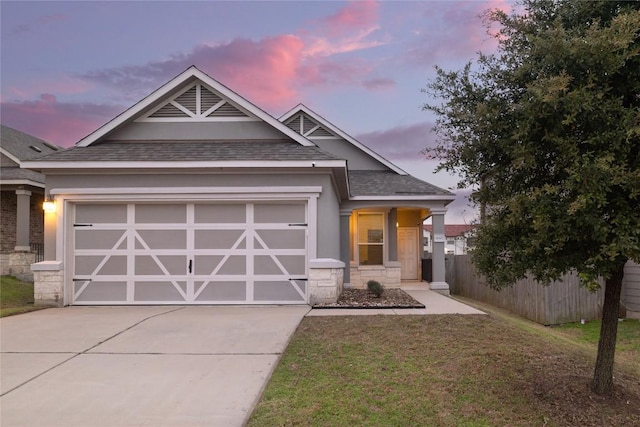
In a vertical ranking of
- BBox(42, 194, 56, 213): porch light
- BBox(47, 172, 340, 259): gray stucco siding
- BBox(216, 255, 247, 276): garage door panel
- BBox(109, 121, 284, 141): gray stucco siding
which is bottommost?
BBox(216, 255, 247, 276): garage door panel

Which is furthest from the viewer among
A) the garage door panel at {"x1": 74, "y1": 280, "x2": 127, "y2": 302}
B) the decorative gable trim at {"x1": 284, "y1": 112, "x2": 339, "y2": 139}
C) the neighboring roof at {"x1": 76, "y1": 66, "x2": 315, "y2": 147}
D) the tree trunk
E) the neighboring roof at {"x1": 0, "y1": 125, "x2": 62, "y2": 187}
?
the decorative gable trim at {"x1": 284, "y1": 112, "x2": 339, "y2": 139}

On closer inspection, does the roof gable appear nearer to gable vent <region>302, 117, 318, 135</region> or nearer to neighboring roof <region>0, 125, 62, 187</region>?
neighboring roof <region>0, 125, 62, 187</region>

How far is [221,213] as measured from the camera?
10.8 m

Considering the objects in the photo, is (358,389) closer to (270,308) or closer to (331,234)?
(270,308)

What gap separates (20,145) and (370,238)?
1617 cm

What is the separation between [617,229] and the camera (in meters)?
3.95

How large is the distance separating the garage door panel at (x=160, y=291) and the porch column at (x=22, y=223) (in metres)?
8.62

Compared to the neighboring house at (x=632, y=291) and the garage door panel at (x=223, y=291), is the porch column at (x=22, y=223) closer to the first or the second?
the garage door panel at (x=223, y=291)

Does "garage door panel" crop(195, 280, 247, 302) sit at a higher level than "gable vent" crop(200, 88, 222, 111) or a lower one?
lower

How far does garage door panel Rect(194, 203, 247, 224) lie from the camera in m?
10.7

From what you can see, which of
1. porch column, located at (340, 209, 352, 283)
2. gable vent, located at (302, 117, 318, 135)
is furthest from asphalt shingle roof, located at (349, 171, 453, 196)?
gable vent, located at (302, 117, 318, 135)

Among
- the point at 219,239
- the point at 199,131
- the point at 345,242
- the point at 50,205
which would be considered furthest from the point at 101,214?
the point at 345,242

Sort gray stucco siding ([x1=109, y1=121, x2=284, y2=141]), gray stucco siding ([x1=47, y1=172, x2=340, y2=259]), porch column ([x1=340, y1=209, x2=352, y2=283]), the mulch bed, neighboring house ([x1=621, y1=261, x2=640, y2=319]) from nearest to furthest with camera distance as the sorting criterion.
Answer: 1. the mulch bed
2. gray stucco siding ([x1=47, y1=172, x2=340, y2=259])
3. gray stucco siding ([x1=109, y1=121, x2=284, y2=141])
4. neighboring house ([x1=621, y1=261, x2=640, y2=319])
5. porch column ([x1=340, y1=209, x2=352, y2=283])

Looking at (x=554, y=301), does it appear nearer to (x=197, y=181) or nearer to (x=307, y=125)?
(x=197, y=181)
